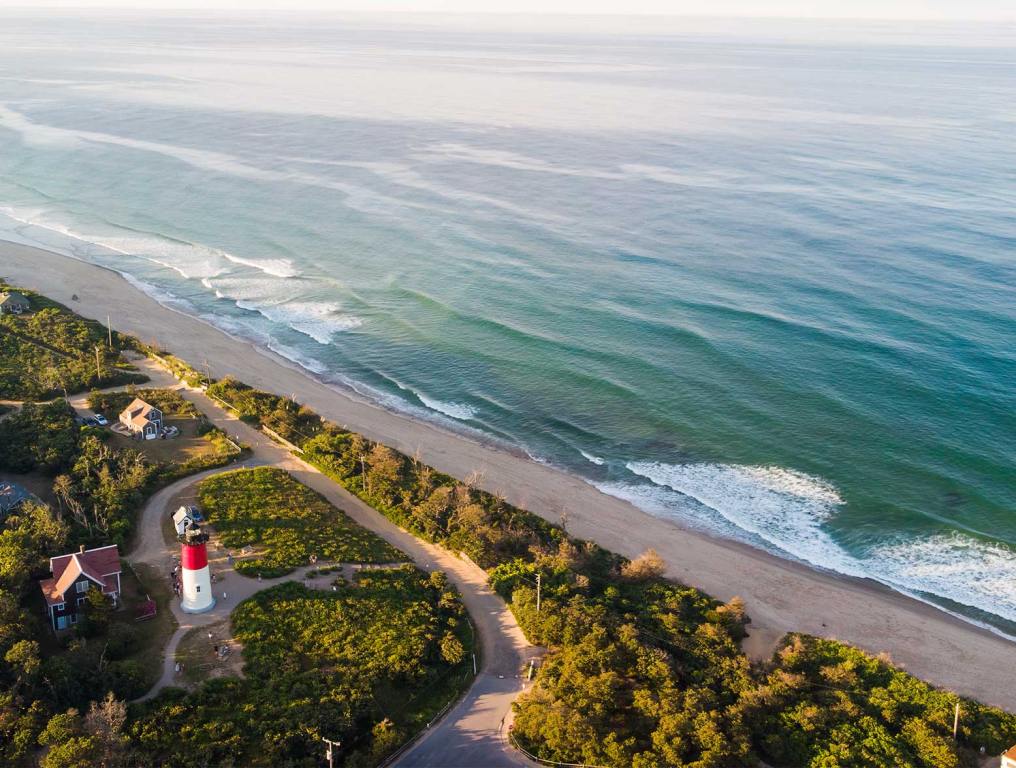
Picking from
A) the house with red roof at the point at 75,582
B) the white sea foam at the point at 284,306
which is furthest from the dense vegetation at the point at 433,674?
the white sea foam at the point at 284,306

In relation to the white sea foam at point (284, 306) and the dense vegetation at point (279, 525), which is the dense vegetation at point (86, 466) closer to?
the dense vegetation at point (279, 525)

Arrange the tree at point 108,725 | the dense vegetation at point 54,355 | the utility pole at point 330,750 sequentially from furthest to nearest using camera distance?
the dense vegetation at point 54,355 → the utility pole at point 330,750 → the tree at point 108,725

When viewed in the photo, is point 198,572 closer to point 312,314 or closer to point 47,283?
point 312,314

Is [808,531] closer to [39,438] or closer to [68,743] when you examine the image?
[68,743]


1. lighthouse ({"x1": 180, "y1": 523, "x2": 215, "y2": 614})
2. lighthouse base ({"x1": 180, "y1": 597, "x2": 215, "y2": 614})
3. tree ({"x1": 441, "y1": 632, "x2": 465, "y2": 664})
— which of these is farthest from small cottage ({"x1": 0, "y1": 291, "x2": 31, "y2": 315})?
tree ({"x1": 441, "y1": 632, "x2": 465, "y2": 664})

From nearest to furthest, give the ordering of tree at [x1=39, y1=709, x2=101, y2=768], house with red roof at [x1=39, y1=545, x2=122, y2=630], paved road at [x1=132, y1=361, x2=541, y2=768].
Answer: tree at [x1=39, y1=709, x2=101, y2=768]
paved road at [x1=132, y1=361, x2=541, y2=768]
house with red roof at [x1=39, y1=545, x2=122, y2=630]

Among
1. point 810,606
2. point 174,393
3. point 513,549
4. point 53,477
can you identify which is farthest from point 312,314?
point 810,606

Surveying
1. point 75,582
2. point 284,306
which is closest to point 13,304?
point 284,306

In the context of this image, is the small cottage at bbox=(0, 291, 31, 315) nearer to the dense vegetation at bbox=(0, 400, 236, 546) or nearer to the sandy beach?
the sandy beach
